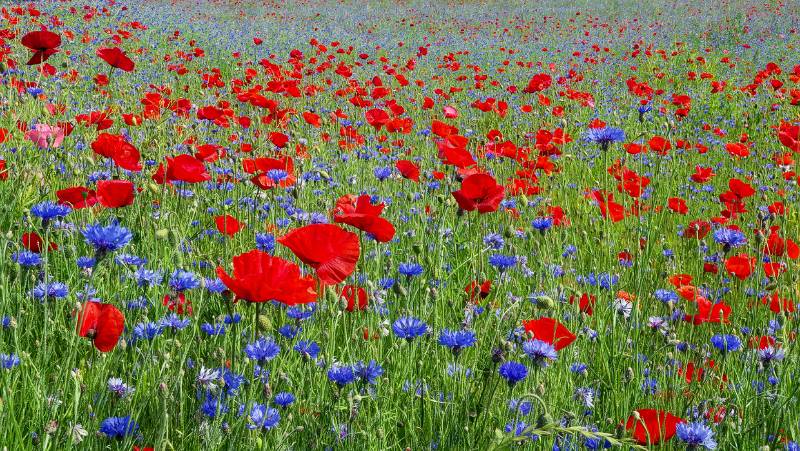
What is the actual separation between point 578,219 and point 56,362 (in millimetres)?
2578

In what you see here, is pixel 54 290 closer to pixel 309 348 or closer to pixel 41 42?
pixel 309 348

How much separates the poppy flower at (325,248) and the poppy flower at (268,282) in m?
0.08

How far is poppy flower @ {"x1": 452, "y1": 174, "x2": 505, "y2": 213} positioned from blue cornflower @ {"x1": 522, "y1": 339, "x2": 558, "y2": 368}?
52 cm

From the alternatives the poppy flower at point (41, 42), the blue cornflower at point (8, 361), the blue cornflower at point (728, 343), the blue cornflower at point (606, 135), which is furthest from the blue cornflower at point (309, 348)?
the poppy flower at point (41, 42)

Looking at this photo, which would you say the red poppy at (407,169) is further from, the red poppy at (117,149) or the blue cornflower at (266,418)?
the blue cornflower at (266,418)

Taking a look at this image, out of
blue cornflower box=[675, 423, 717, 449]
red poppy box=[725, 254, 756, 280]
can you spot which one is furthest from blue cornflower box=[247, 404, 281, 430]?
red poppy box=[725, 254, 756, 280]

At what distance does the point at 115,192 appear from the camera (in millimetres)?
1834

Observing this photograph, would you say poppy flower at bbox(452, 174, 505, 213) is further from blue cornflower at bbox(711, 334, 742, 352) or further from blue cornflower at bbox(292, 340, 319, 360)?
blue cornflower at bbox(711, 334, 742, 352)

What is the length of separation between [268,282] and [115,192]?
0.96 m

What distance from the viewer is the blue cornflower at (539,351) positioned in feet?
4.65

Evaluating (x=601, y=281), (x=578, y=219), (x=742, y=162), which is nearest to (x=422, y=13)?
(x=742, y=162)

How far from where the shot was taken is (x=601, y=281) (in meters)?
2.23

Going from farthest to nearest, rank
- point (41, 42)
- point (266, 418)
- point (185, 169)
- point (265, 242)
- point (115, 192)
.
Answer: point (41, 42), point (265, 242), point (185, 169), point (115, 192), point (266, 418)

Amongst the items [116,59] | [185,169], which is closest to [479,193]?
[185,169]
